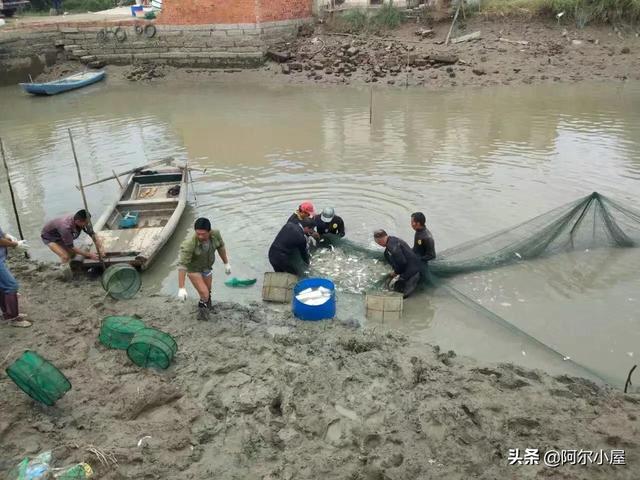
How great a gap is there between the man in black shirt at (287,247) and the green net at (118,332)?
2.42 meters

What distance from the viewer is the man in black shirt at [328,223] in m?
8.51

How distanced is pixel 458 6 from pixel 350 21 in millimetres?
5846

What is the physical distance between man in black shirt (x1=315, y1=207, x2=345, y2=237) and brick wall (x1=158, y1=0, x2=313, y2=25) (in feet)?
67.9

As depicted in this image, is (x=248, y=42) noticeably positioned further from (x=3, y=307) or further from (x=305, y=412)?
(x=305, y=412)

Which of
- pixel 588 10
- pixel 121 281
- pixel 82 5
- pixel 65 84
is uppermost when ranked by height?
pixel 82 5

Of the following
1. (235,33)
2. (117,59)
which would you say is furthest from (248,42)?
(117,59)

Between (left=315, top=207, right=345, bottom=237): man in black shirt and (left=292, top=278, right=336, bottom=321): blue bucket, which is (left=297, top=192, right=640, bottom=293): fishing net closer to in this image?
(left=315, top=207, right=345, bottom=237): man in black shirt

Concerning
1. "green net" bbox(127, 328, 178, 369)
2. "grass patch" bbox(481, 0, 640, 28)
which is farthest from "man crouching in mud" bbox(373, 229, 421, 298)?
"grass patch" bbox(481, 0, 640, 28)

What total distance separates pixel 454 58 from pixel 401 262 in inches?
734

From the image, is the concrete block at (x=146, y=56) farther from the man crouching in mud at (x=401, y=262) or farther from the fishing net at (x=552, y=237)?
the fishing net at (x=552, y=237)

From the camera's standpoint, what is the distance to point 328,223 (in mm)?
8570

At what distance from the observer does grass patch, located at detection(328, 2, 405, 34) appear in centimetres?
2656

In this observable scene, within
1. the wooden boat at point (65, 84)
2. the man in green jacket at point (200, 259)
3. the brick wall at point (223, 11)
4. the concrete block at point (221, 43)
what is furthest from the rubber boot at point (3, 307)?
the brick wall at point (223, 11)

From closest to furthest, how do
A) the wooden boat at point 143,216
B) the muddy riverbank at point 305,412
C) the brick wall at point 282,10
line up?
the muddy riverbank at point 305,412 < the wooden boat at point 143,216 < the brick wall at point 282,10
